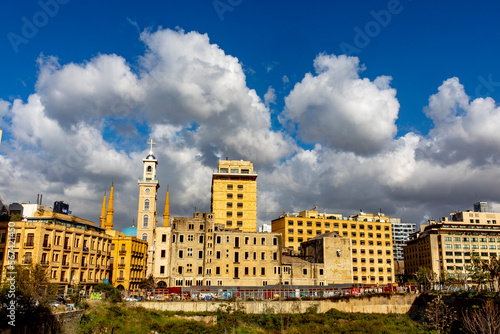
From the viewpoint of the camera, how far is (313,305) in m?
77.9

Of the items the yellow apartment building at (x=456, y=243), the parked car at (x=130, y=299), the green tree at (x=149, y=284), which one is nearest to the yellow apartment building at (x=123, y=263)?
the green tree at (x=149, y=284)

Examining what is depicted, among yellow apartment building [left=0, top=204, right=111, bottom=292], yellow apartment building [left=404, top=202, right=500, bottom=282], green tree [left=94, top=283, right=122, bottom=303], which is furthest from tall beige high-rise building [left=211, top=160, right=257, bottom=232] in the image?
yellow apartment building [left=404, top=202, right=500, bottom=282]

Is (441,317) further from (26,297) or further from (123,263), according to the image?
(123,263)

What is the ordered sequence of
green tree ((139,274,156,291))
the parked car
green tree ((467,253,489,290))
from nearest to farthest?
1. the parked car
2. green tree ((467,253,489,290))
3. green tree ((139,274,156,291))

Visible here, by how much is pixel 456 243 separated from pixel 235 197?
64.9 meters

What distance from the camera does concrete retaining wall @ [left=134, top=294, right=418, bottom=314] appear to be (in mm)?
71875

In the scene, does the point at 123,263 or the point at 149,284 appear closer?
the point at 149,284

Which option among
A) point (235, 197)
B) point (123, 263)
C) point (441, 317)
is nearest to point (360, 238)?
point (235, 197)

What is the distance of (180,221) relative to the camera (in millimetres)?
88500

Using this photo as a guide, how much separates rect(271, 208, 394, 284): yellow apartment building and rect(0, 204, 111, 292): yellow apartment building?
50778 millimetres

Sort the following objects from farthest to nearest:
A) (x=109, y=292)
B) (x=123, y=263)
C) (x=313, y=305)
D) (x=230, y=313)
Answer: (x=123, y=263) < (x=313, y=305) < (x=230, y=313) < (x=109, y=292)

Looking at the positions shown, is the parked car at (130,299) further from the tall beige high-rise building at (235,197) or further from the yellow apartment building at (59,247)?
the tall beige high-rise building at (235,197)

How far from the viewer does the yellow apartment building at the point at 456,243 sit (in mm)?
126938

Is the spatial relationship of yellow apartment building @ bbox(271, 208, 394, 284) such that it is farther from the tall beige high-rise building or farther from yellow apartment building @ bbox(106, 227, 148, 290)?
yellow apartment building @ bbox(106, 227, 148, 290)
